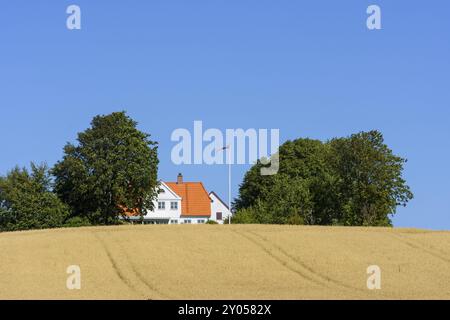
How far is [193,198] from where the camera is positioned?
16425 cm


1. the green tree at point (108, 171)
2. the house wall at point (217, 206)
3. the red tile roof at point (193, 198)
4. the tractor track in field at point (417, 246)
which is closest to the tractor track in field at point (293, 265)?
the tractor track in field at point (417, 246)

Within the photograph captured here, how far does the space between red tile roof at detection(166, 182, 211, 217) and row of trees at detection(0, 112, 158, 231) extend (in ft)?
141

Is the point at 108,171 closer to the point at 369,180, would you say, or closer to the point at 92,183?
the point at 92,183

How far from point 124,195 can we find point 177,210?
141ft

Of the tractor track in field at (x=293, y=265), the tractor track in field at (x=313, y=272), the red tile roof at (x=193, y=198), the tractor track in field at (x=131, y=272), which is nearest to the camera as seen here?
the tractor track in field at (x=131, y=272)

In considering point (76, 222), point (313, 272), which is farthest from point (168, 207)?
point (313, 272)

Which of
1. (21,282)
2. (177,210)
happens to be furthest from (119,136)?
(21,282)

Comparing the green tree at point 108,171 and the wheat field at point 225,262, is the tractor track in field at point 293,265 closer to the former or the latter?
the wheat field at point 225,262

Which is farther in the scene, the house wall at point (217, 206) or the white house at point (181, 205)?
the house wall at point (217, 206)

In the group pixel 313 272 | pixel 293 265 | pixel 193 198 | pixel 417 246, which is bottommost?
pixel 313 272

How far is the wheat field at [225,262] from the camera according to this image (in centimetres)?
4031

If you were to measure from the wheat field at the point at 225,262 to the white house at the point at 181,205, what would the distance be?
87.7 metres

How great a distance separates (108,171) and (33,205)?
423 inches
